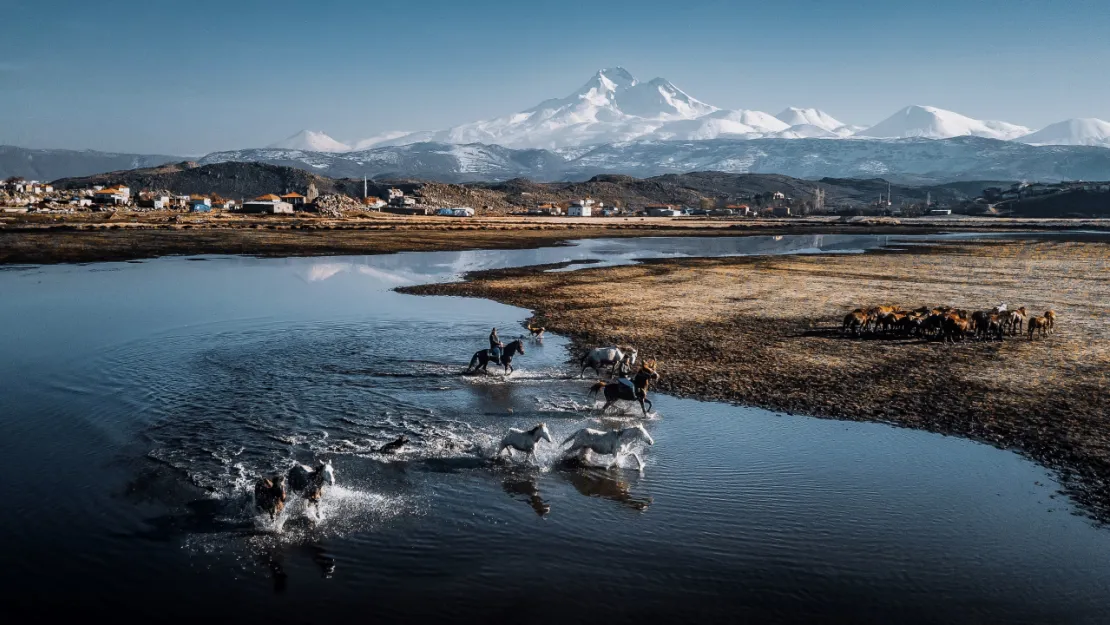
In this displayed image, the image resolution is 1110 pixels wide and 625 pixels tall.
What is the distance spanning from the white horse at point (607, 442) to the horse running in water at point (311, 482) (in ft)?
14.0

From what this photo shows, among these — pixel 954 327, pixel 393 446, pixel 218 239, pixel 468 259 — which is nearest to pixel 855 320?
pixel 954 327

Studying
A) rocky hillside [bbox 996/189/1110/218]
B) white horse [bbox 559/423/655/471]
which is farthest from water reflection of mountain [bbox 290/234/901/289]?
rocky hillside [bbox 996/189/1110/218]

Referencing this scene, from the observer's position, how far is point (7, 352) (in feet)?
71.9

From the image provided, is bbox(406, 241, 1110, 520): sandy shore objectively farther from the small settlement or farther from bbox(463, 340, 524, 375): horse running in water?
the small settlement

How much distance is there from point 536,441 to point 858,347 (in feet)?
45.9

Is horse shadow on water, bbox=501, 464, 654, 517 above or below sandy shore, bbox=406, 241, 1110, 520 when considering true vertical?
below

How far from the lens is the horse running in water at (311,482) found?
35.7ft

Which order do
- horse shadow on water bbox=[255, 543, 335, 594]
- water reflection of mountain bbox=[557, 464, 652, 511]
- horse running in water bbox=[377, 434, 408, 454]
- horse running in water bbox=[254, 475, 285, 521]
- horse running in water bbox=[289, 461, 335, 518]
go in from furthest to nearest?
horse running in water bbox=[377, 434, 408, 454]
water reflection of mountain bbox=[557, 464, 652, 511]
horse running in water bbox=[289, 461, 335, 518]
horse running in water bbox=[254, 475, 285, 521]
horse shadow on water bbox=[255, 543, 335, 594]

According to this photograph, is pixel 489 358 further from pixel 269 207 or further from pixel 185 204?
pixel 185 204

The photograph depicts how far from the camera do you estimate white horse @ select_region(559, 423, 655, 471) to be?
1303 cm

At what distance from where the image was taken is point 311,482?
36.0 ft

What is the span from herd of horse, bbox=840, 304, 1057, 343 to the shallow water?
35.4 feet

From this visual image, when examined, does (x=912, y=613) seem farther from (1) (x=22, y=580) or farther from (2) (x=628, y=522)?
(1) (x=22, y=580)

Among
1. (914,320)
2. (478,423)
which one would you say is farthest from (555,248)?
(478,423)
